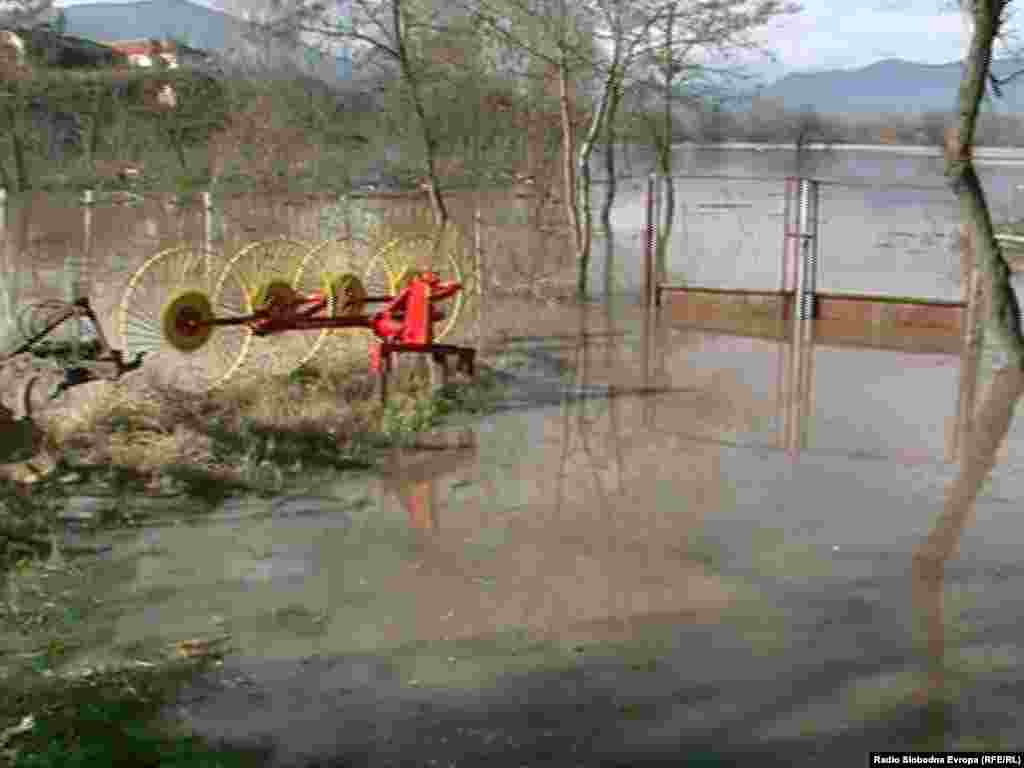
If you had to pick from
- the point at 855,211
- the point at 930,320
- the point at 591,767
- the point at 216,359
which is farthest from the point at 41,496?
the point at 855,211

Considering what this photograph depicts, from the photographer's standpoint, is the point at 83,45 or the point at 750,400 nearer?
the point at 750,400

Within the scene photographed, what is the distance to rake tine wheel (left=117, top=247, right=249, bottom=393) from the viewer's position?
923 cm

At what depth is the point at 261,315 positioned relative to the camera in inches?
374

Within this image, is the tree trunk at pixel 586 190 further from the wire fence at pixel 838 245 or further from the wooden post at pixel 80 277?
the wooden post at pixel 80 277

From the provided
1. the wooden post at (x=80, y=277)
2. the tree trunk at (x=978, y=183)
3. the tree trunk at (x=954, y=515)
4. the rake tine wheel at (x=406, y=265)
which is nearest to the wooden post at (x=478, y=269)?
the rake tine wheel at (x=406, y=265)

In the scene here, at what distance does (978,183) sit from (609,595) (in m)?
6.54

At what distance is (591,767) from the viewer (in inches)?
167

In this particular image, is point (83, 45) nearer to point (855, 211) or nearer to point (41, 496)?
point (855, 211)

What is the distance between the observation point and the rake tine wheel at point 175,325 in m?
9.23

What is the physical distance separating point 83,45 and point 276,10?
147 ft

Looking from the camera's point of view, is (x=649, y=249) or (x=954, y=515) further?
(x=649, y=249)

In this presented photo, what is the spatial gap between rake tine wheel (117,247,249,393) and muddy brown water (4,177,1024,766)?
1963 mm

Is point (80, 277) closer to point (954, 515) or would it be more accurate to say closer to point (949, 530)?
point (954, 515)

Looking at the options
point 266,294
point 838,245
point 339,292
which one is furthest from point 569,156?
point 838,245
